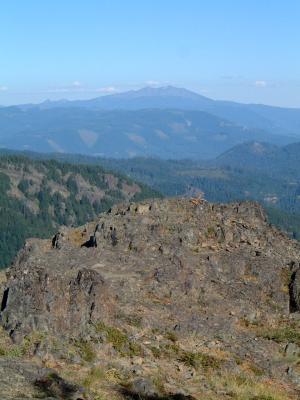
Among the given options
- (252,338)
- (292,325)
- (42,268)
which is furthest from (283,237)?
(42,268)

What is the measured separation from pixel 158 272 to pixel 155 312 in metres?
3.79

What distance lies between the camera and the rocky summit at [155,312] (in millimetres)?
21266

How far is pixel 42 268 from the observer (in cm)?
2745

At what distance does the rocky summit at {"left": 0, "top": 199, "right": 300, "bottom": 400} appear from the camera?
21.3 meters

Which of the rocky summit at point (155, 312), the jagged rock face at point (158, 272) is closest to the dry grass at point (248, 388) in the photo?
the rocky summit at point (155, 312)

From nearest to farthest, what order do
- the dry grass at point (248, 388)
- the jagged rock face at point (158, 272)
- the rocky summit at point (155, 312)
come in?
the dry grass at point (248, 388) < the rocky summit at point (155, 312) < the jagged rock face at point (158, 272)

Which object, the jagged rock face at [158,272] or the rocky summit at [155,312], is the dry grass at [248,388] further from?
the jagged rock face at [158,272]

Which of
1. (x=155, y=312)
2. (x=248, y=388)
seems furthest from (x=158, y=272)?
(x=248, y=388)

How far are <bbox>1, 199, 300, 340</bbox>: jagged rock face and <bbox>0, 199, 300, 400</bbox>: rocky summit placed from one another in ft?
0.22

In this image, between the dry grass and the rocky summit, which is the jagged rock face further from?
the dry grass

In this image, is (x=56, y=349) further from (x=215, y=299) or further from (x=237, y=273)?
(x=237, y=273)

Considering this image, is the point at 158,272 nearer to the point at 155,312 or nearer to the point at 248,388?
the point at 155,312

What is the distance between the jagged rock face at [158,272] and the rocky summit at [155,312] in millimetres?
66

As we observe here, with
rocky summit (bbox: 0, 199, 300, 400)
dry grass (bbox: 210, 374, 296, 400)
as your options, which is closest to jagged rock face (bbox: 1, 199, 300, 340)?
rocky summit (bbox: 0, 199, 300, 400)
